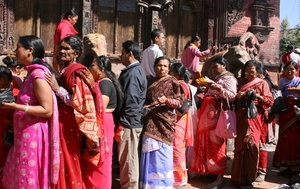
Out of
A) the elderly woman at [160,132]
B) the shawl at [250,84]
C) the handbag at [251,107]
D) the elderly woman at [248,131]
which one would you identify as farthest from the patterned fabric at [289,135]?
the elderly woman at [160,132]

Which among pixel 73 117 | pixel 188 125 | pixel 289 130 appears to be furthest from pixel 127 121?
pixel 289 130

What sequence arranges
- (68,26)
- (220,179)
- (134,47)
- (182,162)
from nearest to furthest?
(134,47)
(182,162)
(220,179)
(68,26)

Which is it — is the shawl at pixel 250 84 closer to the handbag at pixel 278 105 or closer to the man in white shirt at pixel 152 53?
the handbag at pixel 278 105

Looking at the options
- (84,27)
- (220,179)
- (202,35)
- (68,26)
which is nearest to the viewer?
(220,179)

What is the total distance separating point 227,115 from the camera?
17.7 feet

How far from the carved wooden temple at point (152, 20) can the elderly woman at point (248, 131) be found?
523 centimetres

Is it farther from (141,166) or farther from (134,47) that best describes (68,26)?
(141,166)

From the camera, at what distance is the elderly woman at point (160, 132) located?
15.5 feet

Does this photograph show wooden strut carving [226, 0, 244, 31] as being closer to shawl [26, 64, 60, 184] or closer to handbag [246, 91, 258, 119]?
handbag [246, 91, 258, 119]

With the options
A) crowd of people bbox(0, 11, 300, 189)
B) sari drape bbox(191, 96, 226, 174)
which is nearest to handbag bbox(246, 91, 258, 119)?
crowd of people bbox(0, 11, 300, 189)

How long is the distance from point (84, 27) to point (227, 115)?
595cm

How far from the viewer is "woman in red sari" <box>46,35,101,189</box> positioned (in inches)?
125

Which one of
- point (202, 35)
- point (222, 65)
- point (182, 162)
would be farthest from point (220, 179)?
point (202, 35)

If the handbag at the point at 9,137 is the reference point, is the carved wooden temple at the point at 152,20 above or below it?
above
